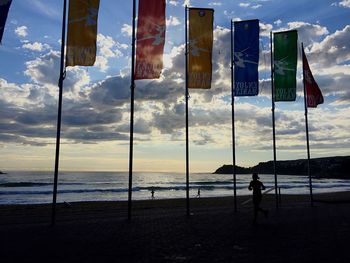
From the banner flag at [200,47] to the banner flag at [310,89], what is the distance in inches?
306

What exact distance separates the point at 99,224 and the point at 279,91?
1168 cm

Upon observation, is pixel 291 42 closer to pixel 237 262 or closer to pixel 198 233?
pixel 198 233

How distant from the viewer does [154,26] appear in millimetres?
16188

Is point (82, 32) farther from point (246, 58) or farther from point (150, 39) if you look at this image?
point (246, 58)

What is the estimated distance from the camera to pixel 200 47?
1806cm

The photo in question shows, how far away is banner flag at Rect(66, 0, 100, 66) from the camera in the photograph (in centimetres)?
1469

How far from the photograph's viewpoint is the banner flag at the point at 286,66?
2094 cm

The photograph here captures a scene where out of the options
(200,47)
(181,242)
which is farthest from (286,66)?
(181,242)

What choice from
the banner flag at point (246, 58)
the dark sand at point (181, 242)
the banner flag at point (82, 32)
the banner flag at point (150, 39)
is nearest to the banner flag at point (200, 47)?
the banner flag at point (246, 58)

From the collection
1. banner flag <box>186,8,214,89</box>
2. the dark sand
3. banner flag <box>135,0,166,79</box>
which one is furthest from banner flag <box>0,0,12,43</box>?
banner flag <box>186,8,214,89</box>

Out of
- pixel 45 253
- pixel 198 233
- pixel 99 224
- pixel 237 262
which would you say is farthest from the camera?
pixel 99 224

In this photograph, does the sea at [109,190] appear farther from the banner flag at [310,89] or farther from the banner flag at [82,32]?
the banner flag at [82,32]

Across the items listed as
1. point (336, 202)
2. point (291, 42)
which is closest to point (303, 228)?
point (291, 42)

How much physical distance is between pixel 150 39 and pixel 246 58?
5328 mm
